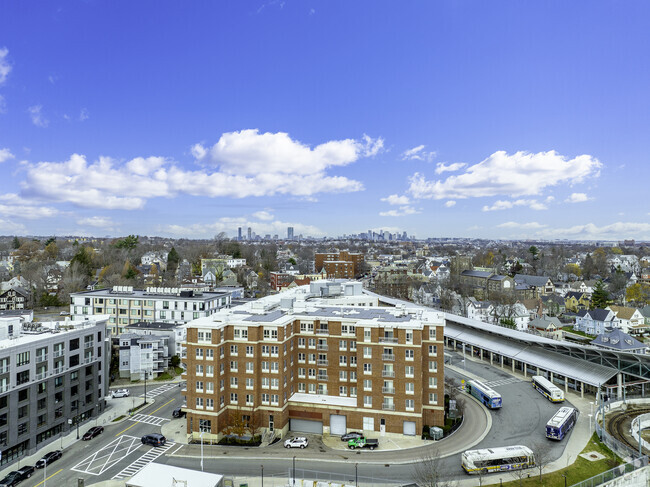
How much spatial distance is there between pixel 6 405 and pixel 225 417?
18.4 meters

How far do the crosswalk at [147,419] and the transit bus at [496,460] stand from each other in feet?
101

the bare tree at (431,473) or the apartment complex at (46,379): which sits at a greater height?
the apartment complex at (46,379)

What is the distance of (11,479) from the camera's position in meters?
32.8

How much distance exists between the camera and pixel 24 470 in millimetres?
34156

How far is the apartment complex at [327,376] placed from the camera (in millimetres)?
39844

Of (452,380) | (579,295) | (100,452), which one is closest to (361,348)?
(452,380)

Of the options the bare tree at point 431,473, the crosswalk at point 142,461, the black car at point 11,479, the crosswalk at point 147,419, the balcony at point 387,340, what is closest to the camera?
the bare tree at point 431,473

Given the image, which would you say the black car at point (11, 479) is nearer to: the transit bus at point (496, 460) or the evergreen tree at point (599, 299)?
the transit bus at point (496, 460)

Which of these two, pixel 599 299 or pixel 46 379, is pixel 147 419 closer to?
pixel 46 379

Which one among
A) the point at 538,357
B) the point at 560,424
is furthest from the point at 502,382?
the point at 560,424

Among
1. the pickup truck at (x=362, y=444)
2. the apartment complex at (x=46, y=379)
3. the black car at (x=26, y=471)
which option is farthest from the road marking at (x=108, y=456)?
the pickup truck at (x=362, y=444)

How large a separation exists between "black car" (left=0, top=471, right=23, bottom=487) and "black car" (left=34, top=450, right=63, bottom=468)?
203cm

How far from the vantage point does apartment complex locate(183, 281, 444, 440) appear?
1569 inches

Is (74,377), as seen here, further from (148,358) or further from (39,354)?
(148,358)
